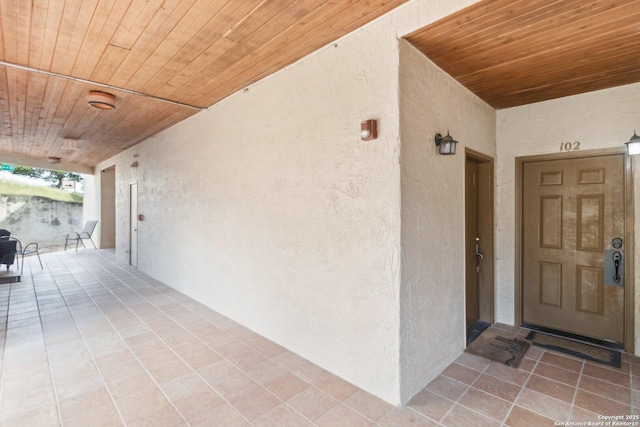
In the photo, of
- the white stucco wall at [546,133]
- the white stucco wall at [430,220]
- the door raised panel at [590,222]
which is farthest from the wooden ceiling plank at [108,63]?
the door raised panel at [590,222]

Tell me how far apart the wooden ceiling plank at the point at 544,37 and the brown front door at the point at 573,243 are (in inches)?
61.1

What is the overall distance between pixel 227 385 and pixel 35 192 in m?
15.2

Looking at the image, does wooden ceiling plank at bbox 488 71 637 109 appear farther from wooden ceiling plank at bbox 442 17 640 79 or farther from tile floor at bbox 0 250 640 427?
tile floor at bbox 0 250 640 427

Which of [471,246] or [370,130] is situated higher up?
[370,130]

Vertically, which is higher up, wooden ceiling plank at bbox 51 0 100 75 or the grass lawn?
wooden ceiling plank at bbox 51 0 100 75

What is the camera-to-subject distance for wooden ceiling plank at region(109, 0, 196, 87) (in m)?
2.04

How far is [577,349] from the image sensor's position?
301 cm

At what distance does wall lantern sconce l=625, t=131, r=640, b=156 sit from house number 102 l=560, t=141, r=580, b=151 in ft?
1.38

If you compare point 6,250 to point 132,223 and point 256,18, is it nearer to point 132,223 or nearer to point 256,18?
point 132,223

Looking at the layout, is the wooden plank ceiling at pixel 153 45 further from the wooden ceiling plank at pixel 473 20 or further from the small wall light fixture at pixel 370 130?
the small wall light fixture at pixel 370 130

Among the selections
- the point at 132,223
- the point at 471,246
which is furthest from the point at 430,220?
the point at 132,223

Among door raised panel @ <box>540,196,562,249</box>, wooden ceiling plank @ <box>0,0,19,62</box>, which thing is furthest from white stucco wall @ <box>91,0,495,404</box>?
wooden ceiling plank @ <box>0,0,19,62</box>

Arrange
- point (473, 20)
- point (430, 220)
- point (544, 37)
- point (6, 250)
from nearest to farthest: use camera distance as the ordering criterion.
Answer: point (473, 20)
point (544, 37)
point (430, 220)
point (6, 250)

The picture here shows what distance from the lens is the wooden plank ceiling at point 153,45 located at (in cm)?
205
